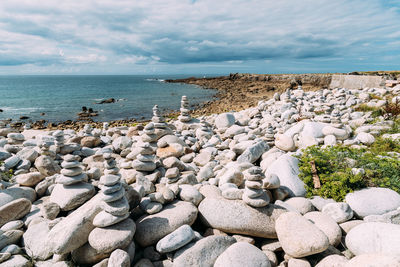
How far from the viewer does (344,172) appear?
538 cm

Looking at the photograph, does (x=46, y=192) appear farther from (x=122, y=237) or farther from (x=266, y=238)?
(x=266, y=238)

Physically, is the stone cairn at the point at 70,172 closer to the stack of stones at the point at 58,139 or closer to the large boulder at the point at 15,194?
the large boulder at the point at 15,194

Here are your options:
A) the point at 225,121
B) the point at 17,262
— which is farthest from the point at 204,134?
the point at 17,262

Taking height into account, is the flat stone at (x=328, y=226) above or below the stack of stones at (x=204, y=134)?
below

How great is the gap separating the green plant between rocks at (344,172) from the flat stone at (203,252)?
2.72 m

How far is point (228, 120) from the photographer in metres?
12.2

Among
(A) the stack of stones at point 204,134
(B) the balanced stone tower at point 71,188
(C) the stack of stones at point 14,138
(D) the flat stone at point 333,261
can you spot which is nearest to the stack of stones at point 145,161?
(B) the balanced stone tower at point 71,188

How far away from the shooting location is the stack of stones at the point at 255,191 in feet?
14.1

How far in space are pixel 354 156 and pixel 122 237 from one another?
18.9ft

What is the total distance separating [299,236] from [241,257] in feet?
3.25

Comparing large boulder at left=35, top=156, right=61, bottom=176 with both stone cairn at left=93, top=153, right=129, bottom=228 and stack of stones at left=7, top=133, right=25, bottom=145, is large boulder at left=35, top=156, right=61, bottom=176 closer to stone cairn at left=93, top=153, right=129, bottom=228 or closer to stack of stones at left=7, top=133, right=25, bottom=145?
stone cairn at left=93, top=153, right=129, bottom=228

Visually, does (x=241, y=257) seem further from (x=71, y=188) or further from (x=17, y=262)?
(x=71, y=188)

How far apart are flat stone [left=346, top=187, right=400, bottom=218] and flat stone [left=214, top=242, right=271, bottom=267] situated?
246 cm

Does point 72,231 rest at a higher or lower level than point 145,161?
lower
